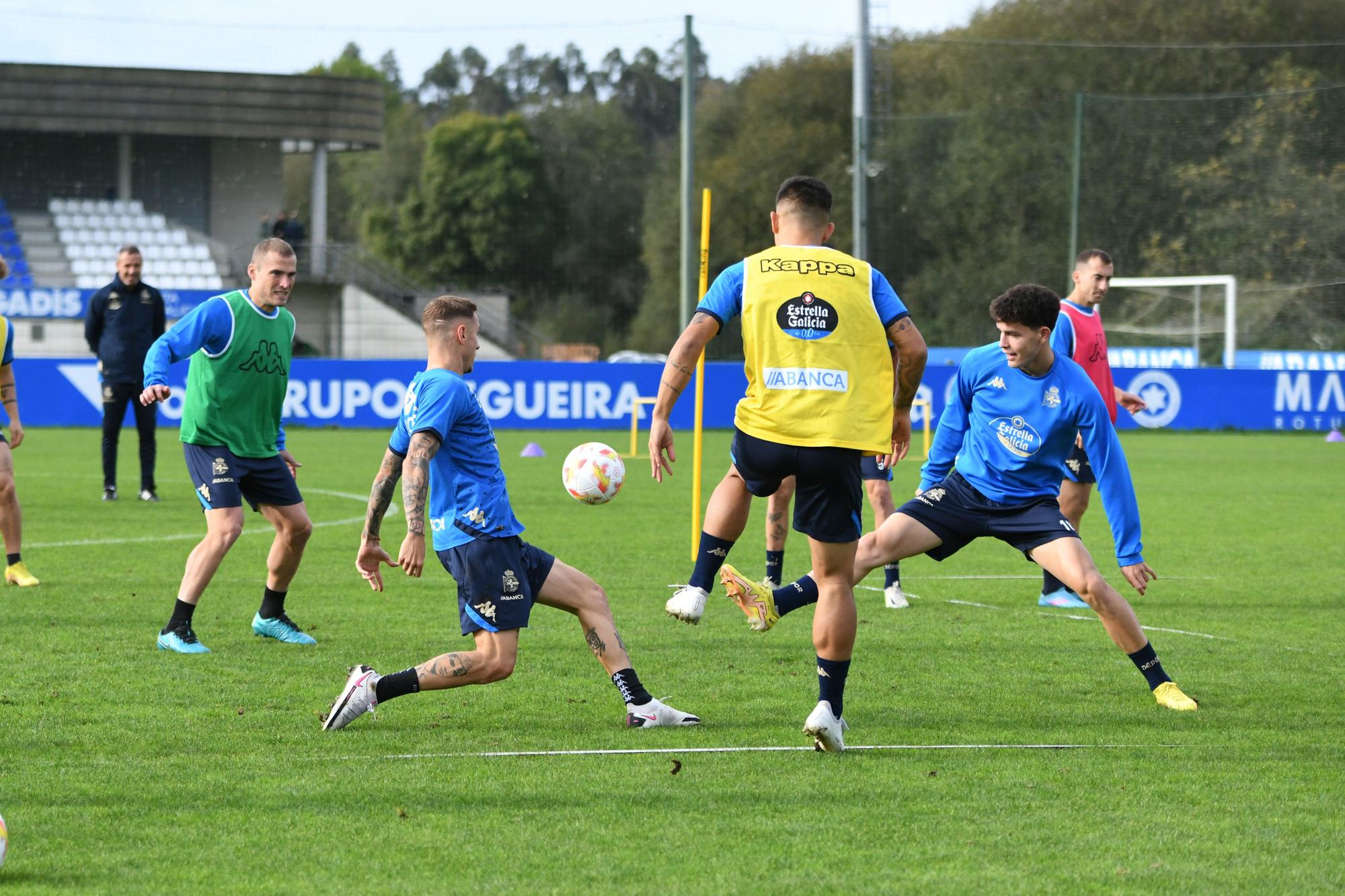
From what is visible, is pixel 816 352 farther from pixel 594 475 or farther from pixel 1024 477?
pixel 594 475

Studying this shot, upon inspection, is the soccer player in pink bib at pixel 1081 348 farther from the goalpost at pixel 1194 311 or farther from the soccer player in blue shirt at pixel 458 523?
the goalpost at pixel 1194 311

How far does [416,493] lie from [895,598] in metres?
4.26

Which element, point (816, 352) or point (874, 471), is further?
point (874, 471)

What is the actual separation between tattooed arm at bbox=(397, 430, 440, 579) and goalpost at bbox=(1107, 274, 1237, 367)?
26.5 metres

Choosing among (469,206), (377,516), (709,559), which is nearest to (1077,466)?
(709,559)

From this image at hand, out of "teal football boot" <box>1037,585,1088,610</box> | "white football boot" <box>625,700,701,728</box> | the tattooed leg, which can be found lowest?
"teal football boot" <box>1037,585,1088,610</box>

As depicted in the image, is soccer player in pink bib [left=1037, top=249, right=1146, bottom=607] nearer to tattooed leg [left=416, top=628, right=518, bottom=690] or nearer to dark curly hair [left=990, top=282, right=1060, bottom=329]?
dark curly hair [left=990, top=282, right=1060, bottom=329]

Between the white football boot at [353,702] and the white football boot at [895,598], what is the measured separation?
12.9 feet

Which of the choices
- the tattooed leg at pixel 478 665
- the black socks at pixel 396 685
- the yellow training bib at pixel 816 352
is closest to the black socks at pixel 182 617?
the black socks at pixel 396 685

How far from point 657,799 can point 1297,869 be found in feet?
5.98

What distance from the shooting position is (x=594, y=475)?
24.0 ft

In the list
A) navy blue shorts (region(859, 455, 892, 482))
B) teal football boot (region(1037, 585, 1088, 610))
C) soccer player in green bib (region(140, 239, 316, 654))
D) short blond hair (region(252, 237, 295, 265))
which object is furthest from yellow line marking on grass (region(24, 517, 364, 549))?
teal football boot (region(1037, 585, 1088, 610))

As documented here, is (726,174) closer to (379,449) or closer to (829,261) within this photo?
(379,449)

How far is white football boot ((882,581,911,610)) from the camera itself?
8875mm
